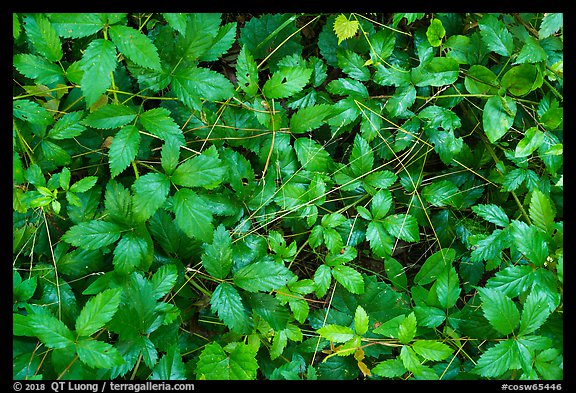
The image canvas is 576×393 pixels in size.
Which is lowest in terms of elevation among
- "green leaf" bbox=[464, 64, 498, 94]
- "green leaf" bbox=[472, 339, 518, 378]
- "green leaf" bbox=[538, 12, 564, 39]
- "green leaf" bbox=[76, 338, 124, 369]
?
"green leaf" bbox=[472, 339, 518, 378]

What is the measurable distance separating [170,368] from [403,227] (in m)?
1.06

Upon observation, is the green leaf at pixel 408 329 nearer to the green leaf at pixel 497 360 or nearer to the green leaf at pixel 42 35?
the green leaf at pixel 497 360

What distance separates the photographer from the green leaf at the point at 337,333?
174 centimetres

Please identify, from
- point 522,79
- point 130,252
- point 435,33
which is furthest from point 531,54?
point 130,252

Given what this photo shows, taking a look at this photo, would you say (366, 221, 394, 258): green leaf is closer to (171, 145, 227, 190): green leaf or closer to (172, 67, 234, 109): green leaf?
(171, 145, 227, 190): green leaf

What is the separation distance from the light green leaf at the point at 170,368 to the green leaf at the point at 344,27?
137cm

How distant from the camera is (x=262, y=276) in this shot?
1.73 metres

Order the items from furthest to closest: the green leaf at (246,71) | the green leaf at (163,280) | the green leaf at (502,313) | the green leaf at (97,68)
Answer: the green leaf at (246,71) < the green leaf at (163,280) < the green leaf at (502,313) < the green leaf at (97,68)

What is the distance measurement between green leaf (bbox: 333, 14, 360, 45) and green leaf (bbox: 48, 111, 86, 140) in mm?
1064

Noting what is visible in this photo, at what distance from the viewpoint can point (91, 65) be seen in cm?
150

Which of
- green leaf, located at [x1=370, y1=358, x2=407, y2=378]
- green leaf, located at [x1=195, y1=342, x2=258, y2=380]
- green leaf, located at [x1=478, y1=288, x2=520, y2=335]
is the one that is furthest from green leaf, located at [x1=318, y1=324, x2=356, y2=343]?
green leaf, located at [x1=478, y1=288, x2=520, y2=335]

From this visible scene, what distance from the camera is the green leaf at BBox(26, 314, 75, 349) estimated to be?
60.4 inches

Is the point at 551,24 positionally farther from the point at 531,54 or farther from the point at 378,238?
the point at 378,238

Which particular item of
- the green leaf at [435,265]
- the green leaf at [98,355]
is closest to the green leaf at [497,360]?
the green leaf at [435,265]
